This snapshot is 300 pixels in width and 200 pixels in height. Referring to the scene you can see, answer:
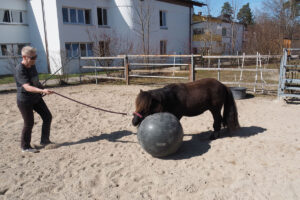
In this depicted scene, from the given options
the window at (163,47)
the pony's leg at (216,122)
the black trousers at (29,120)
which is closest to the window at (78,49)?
the window at (163,47)

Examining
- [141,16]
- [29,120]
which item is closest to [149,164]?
[29,120]

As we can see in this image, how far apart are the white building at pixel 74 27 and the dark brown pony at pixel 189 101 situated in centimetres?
1137

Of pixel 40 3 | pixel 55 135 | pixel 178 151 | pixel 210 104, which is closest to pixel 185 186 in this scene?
pixel 178 151

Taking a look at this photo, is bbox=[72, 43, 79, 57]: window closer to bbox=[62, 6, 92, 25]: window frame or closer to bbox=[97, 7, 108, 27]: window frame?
bbox=[62, 6, 92, 25]: window frame

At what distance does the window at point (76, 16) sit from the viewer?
59.0 feet

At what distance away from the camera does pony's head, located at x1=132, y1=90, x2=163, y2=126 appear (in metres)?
3.81

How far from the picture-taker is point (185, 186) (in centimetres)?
301

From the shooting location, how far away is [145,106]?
384cm

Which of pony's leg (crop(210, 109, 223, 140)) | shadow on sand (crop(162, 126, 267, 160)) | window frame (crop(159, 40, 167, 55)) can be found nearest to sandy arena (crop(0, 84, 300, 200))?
shadow on sand (crop(162, 126, 267, 160))

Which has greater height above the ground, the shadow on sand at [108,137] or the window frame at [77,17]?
the window frame at [77,17]

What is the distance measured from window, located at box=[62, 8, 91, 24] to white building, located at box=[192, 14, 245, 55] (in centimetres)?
976

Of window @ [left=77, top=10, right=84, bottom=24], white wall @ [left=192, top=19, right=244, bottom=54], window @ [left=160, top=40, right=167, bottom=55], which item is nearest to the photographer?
window @ [left=77, top=10, right=84, bottom=24]

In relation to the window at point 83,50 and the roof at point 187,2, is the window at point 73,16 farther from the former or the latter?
the roof at point 187,2

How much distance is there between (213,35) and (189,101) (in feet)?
67.9
